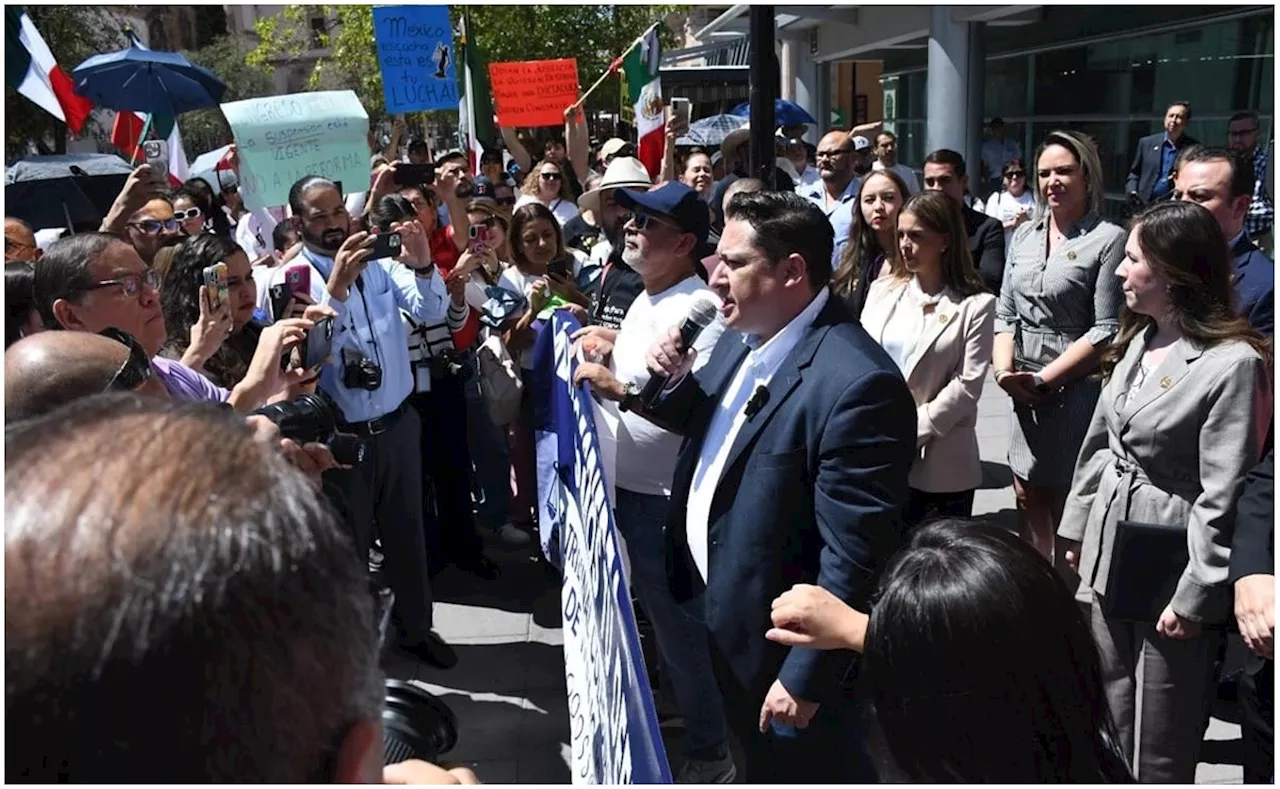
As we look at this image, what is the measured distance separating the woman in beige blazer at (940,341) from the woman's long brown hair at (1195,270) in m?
1.11

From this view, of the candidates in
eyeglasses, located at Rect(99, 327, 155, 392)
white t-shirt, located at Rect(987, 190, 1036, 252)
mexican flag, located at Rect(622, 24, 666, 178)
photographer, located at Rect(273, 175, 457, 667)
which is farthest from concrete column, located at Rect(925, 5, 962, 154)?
eyeglasses, located at Rect(99, 327, 155, 392)

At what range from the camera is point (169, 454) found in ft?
2.60

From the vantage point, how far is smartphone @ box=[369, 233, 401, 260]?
148 inches

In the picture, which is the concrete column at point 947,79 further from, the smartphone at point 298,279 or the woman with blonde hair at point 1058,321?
the smartphone at point 298,279

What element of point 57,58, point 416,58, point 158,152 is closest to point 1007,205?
point 416,58

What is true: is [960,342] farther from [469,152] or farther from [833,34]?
[833,34]

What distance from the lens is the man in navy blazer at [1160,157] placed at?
8.98 m

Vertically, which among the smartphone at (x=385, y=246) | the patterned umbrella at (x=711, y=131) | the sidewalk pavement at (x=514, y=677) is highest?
the patterned umbrella at (x=711, y=131)

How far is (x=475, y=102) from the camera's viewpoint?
347 inches

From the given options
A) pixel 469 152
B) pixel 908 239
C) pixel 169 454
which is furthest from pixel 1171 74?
pixel 169 454

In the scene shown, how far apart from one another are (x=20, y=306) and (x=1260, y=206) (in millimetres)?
7652

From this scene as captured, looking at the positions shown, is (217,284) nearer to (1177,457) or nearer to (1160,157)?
(1177,457)

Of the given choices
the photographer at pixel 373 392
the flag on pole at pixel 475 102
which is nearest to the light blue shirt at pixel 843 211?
the photographer at pixel 373 392

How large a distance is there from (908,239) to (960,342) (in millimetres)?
436
